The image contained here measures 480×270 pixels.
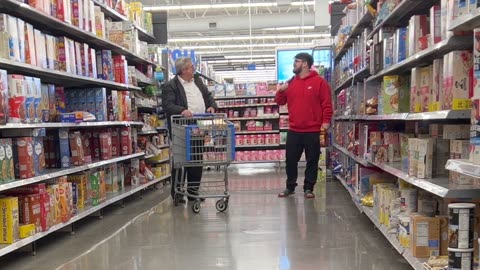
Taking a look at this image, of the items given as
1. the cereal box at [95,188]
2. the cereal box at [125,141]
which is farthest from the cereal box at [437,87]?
the cereal box at [125,141]

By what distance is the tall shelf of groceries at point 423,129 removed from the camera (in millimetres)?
1988

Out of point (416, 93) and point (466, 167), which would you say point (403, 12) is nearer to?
point (416, 93)

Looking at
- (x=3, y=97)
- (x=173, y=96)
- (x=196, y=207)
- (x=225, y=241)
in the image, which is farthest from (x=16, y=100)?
(x=173, y=96)

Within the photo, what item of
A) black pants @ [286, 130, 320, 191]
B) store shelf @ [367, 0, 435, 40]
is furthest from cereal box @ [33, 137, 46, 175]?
black pants @ [286, 130, 320, 191]

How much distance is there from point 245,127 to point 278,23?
17.0ft

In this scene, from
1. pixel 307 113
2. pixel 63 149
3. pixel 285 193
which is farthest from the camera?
pixel 285 193

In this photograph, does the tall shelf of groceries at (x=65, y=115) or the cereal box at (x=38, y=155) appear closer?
the tall shelf of groceries at (x=65, y=115)

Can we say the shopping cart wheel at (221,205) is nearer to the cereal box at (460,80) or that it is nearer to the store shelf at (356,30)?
the store shelf at (356,30)

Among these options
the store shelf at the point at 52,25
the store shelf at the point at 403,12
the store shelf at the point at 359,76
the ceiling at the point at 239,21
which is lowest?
the store shelf at the point at 359,76

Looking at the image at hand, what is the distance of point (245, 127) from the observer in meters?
10.0

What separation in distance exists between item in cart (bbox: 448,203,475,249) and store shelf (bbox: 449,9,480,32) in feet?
2.51

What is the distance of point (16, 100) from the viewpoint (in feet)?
10.4

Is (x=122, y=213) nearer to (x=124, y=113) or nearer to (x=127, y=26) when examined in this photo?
(x=124, y=113)

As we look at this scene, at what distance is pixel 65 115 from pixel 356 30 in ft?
10.4
